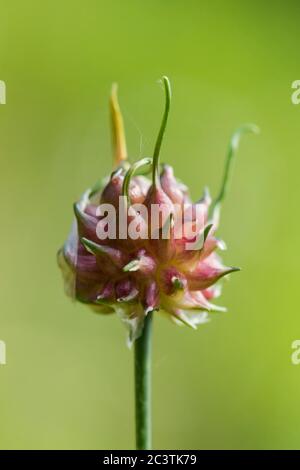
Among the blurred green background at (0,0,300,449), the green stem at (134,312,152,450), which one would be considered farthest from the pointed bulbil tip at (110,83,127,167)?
the blurred green background at (0,0,300,449)

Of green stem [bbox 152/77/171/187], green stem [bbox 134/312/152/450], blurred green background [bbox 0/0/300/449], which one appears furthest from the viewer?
blurred green background [bbox 0/0/300/449]

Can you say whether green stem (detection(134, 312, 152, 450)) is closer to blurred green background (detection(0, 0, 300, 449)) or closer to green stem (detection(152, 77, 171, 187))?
green stem (detection(152, 77, 171, 187))

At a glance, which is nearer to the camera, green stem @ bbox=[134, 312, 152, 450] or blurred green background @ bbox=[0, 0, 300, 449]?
green stem @ bbox=[134, 312, 152, 450]

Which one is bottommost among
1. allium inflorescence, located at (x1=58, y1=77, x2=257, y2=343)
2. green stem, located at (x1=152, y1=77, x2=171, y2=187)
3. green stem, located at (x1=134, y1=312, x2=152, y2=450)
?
green stem, located at (x1=134, y1=312, x2=152, y2=450)

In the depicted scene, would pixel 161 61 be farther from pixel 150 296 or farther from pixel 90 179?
pixel 150 296

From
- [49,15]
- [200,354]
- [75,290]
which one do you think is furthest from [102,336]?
[75,290]

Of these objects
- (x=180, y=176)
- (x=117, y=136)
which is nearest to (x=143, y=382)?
(x=117, y=136)
